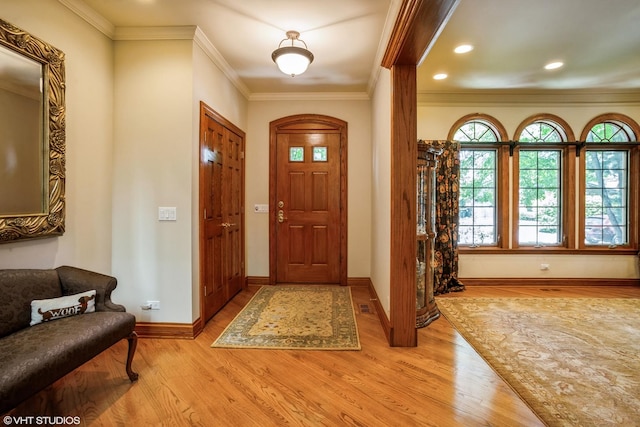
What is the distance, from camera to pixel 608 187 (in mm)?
4461

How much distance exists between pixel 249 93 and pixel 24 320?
3.50 meters

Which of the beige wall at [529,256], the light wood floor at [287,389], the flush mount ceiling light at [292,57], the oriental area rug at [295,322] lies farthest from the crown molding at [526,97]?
the light wood floor at [287,389]

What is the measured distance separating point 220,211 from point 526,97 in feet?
15.2

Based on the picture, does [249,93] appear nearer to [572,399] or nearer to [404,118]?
[404,118]

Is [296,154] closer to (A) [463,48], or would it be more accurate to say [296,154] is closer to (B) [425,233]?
(B) [425,233]

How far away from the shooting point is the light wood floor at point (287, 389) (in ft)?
5.45

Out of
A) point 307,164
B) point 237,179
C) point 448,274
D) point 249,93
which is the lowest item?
point 448,274

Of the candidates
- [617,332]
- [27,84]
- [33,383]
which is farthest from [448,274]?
[27,84]

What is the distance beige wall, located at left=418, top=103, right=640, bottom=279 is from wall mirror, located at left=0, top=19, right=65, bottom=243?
→ 164 inches

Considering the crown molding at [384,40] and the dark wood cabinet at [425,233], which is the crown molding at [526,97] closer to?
the crown molding at [384,40]

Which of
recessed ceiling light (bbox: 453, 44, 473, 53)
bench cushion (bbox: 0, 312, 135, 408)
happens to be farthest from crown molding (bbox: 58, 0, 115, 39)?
recessed ceiling light (bbox: 453, 44, 473, 53)

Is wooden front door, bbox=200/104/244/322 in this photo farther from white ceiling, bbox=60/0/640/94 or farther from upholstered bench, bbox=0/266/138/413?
upholstered bench, bbox=0/266/138/413

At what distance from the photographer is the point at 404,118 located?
8.04 ft

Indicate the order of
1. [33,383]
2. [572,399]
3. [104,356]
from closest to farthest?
1. [33,383]
2. [572,399]
3. [104,356]
